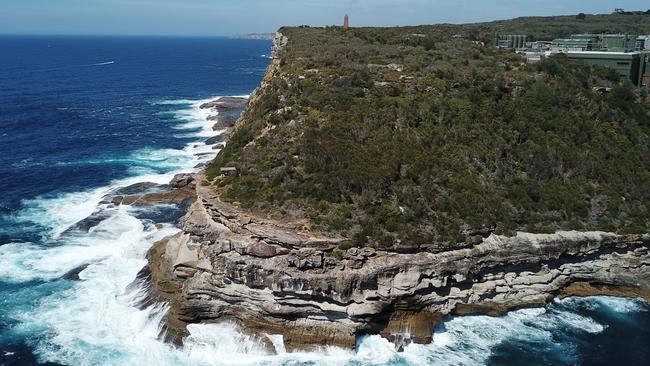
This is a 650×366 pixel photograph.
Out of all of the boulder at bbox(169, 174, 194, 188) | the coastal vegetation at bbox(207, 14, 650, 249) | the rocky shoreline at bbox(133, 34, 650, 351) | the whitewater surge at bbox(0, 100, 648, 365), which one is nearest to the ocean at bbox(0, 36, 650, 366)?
the whitewater surge at bbox(0, 100, 648, 365)

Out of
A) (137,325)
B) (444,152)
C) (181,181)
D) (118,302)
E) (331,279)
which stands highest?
(444,152)

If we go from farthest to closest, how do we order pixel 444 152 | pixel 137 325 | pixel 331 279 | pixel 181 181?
pixel 181 181 → pixel 444 152 → pixel 137 325 → pixel 331 279

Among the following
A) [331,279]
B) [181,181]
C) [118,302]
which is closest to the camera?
[331,279]

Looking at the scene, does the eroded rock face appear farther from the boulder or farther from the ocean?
the boulder

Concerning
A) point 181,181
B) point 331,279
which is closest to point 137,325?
point 331,279

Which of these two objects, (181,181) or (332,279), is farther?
(181,181)

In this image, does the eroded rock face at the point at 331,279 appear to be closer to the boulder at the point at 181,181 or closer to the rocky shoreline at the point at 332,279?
the rocky shoreline at the point at 332,279

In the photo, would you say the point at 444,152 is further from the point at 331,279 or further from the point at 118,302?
the point at 118,302

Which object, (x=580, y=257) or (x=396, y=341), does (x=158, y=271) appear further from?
(x=580, y=257)
